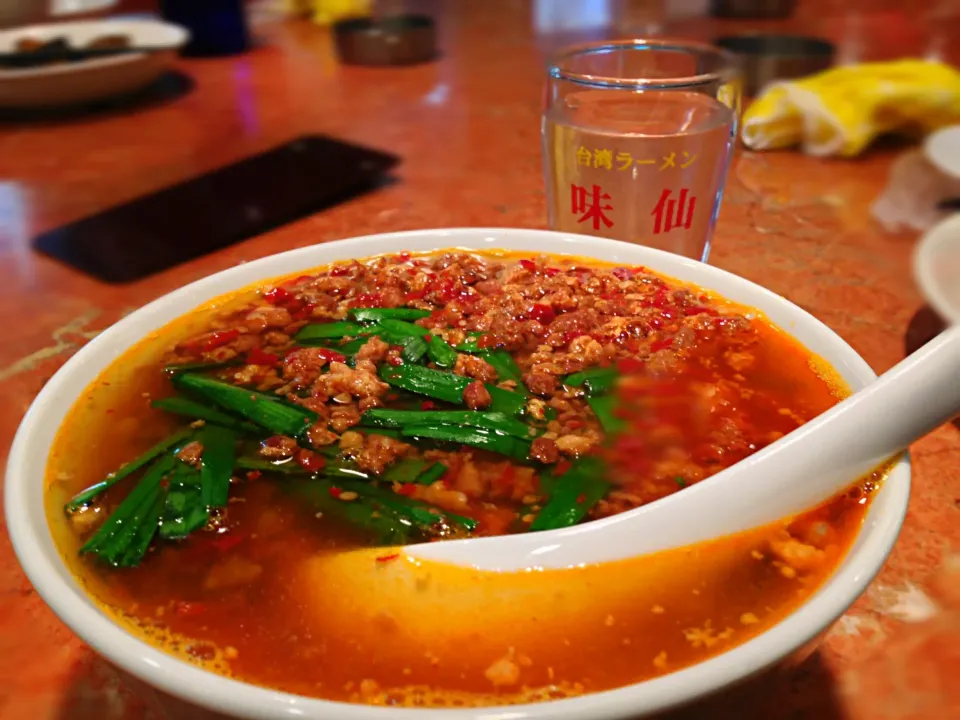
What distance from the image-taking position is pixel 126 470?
2.42ft

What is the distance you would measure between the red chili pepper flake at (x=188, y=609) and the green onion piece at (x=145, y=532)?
0.21 ft

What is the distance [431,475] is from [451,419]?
0.08m

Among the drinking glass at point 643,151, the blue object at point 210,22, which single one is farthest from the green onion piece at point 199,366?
the blue object at point 210,22

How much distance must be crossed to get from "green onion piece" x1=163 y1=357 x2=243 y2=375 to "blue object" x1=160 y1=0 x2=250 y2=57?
2.62m

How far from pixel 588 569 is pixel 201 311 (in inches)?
23.7

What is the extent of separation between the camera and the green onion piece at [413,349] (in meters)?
0.89

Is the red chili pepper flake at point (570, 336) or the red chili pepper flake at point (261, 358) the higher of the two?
the red chili pepper flake at point (261, 358)

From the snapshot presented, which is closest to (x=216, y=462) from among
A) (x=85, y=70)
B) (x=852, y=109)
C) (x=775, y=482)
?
(x=775, y=482)

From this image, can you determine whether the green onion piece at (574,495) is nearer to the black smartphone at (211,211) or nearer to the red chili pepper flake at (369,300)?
the red chili pepper flake at (369,300)

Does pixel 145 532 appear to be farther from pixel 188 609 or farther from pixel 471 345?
pixel 471 345

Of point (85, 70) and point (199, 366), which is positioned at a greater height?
point (85, 70)

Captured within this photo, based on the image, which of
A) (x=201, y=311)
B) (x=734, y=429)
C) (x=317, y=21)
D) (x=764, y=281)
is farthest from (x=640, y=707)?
(x=317, y=21)

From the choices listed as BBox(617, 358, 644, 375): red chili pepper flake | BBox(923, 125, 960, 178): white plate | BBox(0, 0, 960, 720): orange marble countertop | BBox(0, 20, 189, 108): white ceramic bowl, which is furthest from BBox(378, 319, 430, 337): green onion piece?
BBox(0, 20, 189, 108): white ceramic bowl

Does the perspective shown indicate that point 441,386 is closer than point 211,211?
Yes
